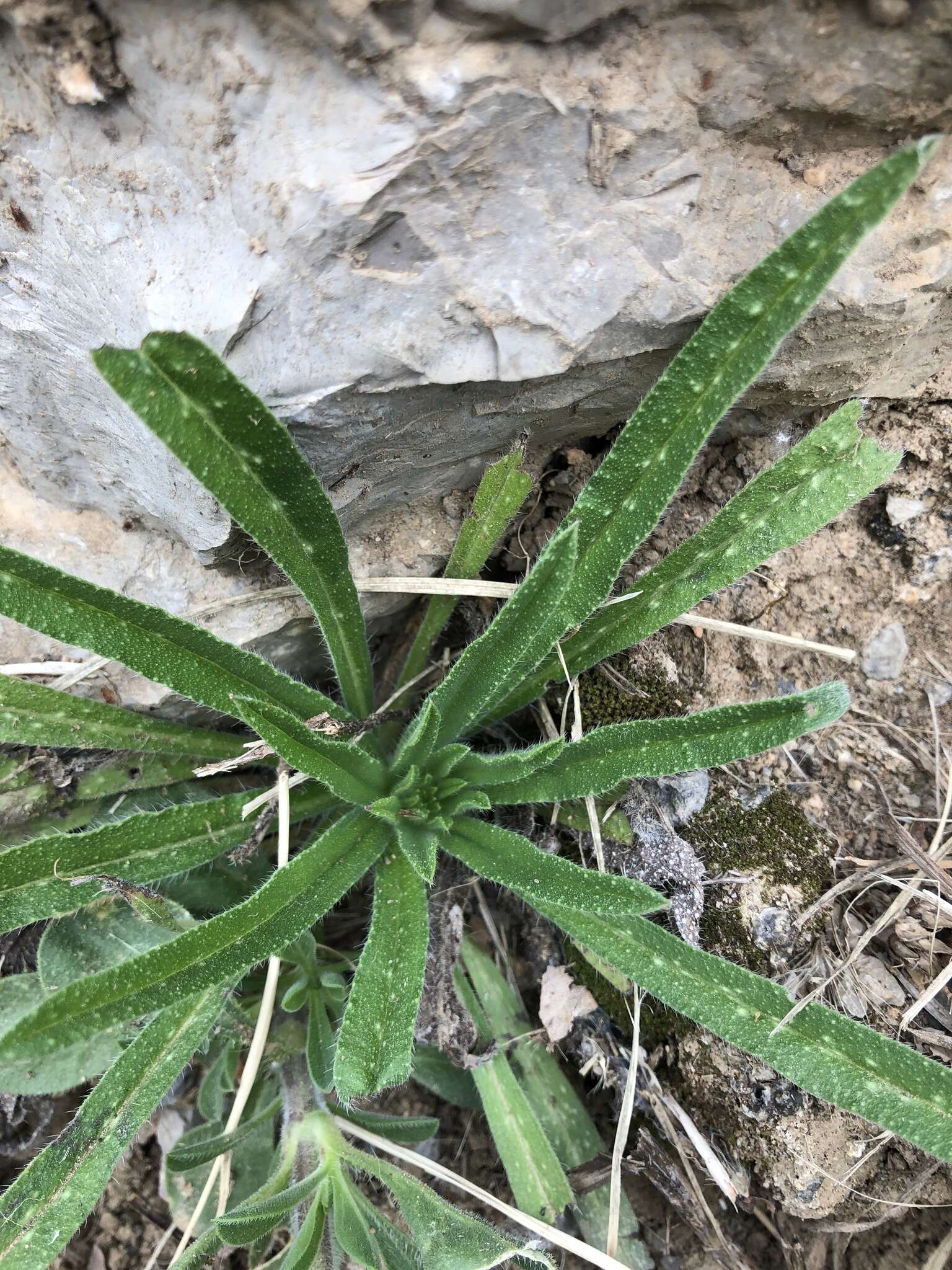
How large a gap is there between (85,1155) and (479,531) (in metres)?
1.12

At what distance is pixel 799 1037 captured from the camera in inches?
48.5

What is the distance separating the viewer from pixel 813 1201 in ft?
4.42

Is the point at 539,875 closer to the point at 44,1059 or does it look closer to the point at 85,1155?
the point at 85,1155

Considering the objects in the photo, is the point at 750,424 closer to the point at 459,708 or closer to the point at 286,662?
the point at 459,708

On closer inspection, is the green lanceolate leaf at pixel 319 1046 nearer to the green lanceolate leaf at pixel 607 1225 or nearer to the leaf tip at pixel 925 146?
the green lanceolate leaf at pixel 607 1225

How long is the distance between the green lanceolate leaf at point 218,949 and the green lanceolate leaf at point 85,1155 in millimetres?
236

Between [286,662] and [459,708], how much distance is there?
40 centimetres

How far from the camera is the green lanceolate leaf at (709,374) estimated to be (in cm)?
94

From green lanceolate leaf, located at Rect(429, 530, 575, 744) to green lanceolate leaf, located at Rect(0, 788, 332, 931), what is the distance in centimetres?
40

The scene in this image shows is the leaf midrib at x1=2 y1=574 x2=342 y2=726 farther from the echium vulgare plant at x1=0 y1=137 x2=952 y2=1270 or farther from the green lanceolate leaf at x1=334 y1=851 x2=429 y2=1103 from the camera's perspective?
the green lanceolate leaf at x1=334 y1=851 x2=429 y2=1103

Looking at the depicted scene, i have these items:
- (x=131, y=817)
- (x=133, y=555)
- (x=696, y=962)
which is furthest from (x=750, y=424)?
(x=131, y=817)

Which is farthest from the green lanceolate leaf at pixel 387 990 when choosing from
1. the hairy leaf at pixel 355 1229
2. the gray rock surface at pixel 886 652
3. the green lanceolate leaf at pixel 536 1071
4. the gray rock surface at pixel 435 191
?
the gray rock surface at pixel 886 652

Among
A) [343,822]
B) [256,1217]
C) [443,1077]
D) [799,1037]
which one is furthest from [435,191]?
[443,1077]

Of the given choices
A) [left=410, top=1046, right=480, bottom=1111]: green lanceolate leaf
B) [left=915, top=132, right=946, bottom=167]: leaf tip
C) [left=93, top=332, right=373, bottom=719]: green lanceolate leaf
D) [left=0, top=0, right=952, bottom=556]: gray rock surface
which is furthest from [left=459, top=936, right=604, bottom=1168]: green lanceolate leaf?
[left=915, top=132, right=946, bottom=167]: leaf tip
